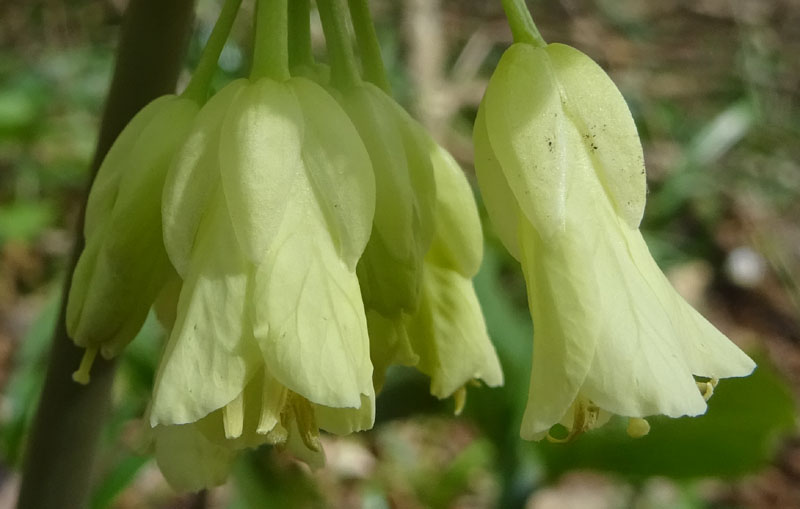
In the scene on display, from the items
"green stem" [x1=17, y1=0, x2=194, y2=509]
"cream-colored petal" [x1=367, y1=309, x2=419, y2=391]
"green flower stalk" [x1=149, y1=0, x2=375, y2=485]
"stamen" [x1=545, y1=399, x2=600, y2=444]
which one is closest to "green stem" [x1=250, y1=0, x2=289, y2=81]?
"green flower stalk" [x1=149, y1=0, x2=375, y2=485]

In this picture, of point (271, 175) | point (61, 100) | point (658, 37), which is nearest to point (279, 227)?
point (271, 175)

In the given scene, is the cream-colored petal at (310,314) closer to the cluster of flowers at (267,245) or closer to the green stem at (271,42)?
the cluster of flowers at (267,245)

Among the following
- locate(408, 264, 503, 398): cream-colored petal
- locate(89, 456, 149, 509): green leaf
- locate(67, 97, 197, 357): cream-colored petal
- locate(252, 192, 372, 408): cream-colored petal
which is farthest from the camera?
locate(89, 456, 149, 509): green leaf

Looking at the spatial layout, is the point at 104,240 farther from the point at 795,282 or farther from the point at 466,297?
the point at 795,282

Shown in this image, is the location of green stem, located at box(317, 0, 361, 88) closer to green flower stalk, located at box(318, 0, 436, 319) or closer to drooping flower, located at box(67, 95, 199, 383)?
green flower stalk, located at box(318, 0, 436, 319)

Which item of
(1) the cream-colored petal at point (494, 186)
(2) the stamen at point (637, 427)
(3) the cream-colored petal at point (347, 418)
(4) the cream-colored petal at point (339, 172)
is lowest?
(2) the stamen at point (637, 427)

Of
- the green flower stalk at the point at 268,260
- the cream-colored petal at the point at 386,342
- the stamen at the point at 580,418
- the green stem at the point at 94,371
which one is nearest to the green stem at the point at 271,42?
the green flower stalk at the point at 268,260

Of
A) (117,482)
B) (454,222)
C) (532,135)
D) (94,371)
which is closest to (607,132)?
(532,135)

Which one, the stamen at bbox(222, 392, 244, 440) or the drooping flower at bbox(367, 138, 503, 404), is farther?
the drooping flower at bbox(367, 138, 503, 404)
